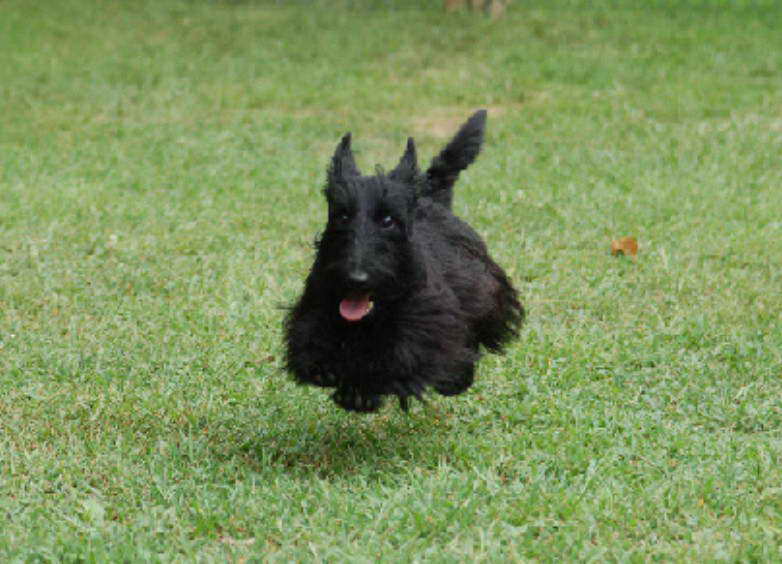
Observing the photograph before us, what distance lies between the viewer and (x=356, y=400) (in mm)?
4652

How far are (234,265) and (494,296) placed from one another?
8.79ft

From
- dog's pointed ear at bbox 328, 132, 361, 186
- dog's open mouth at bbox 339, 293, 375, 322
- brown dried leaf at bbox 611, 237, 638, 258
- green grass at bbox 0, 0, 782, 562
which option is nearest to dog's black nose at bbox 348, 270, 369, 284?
dog's open mouth at bbox 339, 293, 375, 322

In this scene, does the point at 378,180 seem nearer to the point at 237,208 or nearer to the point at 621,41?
the point at 237,208

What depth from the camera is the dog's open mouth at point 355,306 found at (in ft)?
14.8

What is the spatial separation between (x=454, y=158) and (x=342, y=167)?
3.94ft

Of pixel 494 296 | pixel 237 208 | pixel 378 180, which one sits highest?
pixel 378 180

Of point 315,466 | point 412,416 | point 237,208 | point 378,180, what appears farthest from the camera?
point 237,208

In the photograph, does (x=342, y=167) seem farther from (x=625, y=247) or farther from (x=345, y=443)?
(x=625, y=247)

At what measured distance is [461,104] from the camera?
13.8 m

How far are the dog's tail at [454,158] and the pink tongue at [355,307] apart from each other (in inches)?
50.0

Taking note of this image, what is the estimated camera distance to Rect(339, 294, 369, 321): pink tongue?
177 inches

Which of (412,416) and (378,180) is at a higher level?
(378,180)

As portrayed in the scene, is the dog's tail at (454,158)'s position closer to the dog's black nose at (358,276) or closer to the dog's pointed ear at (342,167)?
the dog's pointed ear at (342,167)

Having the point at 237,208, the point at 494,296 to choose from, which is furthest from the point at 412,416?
the point at 237,208
